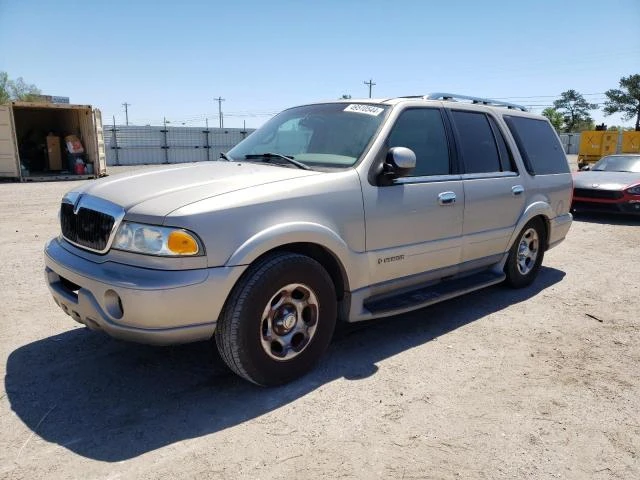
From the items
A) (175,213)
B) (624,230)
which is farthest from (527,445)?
(624,230)

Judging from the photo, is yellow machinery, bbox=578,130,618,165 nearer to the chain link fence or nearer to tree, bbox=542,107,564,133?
the chain link fence

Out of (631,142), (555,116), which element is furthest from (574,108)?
(631,142)

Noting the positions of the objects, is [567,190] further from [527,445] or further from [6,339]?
[6,339]

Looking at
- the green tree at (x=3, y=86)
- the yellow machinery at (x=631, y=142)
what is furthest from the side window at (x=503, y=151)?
the green tree at (x=3, y=86)

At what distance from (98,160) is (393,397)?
59.6 ft

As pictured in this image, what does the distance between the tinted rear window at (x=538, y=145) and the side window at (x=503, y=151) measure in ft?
0.81

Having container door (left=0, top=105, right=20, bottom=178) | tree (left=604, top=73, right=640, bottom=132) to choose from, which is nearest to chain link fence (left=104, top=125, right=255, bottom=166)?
container door (left=0, top=105, right=20, bottom=178)

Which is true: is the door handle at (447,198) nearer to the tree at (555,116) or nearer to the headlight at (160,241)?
the headlight at (160,241)

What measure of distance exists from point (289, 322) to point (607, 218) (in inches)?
400

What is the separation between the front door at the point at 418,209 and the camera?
3.59 metres

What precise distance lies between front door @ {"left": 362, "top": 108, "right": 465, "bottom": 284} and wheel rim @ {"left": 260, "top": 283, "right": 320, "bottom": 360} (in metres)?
0.61

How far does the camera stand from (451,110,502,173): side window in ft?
14.5

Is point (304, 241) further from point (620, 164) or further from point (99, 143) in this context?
point (99, 143)

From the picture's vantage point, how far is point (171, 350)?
370 centimetres
